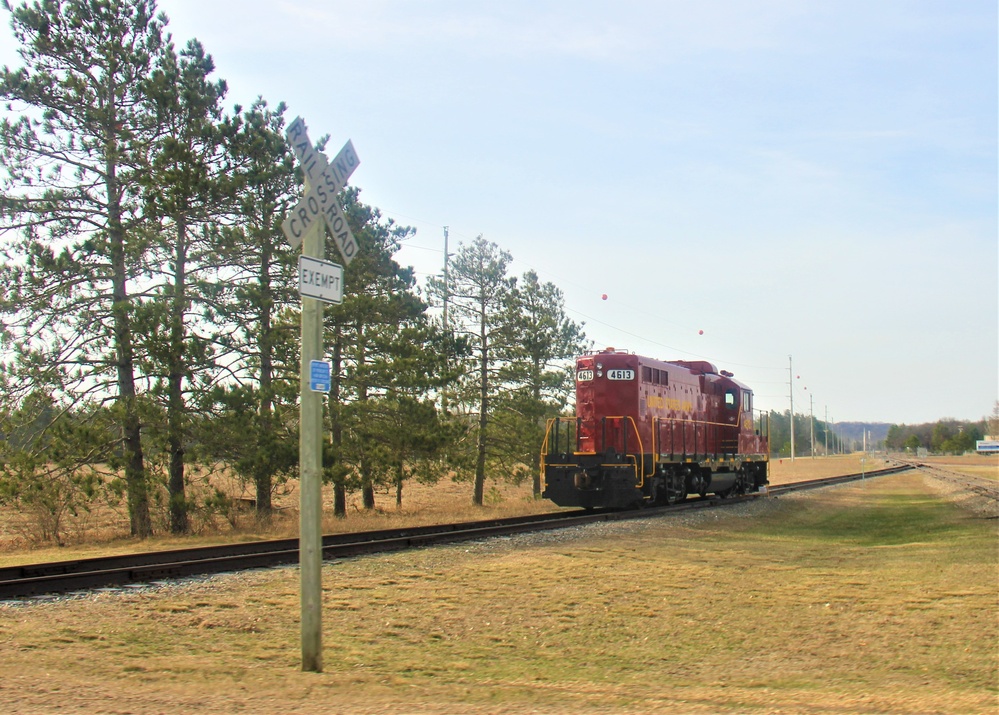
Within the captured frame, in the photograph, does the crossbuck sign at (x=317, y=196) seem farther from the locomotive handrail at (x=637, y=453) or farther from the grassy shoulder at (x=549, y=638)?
the locomotive handrail at (x=637, y=453)

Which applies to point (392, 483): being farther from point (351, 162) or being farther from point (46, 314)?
point (351, 162)

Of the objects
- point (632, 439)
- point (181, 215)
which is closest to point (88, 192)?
point (181, 215)

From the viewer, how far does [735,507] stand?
Answer: 25984 millimetres

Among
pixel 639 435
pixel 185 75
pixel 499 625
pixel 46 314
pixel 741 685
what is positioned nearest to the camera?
pixel 741 685

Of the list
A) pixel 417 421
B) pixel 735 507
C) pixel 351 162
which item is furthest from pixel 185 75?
pixel 735 507

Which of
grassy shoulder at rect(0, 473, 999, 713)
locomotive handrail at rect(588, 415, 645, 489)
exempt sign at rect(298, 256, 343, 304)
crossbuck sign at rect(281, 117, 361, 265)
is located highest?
crossbuck sign at rect(281, 117, 361, 265)

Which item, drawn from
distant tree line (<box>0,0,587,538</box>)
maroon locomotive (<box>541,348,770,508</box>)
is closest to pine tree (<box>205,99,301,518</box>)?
distant tree line (<box>0,0,587,538</box>)

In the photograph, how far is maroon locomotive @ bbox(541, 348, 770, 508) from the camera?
2288 centimetres

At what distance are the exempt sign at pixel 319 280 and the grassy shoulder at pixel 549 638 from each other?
2.84 metres

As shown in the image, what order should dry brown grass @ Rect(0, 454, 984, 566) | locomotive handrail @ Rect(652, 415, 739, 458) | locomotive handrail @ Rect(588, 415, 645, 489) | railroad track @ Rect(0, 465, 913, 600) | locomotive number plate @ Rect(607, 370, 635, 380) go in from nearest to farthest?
railroad track @ Rect(0, 465, 913, 600)
dry brown grass @ Rect(0, 454, 984, 566)
locomotive handrail @ Rect(588, 415, 645, 489)
locomotive handrail @ Rect(652, 415, 739, 458)
locomotive number plate @ Rect(607, 370, 635, 380)

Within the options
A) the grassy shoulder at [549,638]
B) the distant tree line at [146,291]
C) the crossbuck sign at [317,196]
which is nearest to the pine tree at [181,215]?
the distant tree line at [146,291]

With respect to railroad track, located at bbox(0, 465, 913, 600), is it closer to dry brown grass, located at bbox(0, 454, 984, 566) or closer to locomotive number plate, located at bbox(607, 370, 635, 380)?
dry brown grass, located at bbox(0, 454, 984, 566)

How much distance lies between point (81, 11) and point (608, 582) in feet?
57.9

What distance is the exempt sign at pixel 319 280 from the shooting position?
21.6 ft
